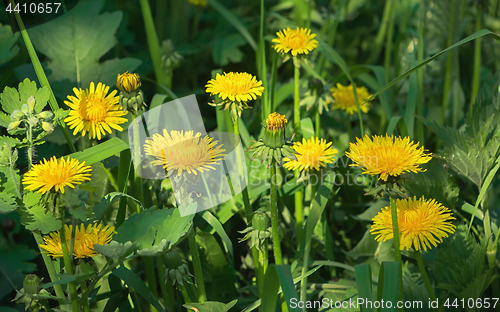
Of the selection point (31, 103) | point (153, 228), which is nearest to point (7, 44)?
point (31, 103)

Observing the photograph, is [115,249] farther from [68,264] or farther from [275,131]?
[275,131]

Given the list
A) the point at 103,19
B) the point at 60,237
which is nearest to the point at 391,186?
the point at 60,237

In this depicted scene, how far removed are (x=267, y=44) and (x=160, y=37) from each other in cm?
60

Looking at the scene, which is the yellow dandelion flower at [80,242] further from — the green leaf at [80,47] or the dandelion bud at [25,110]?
the green leaf at [80,47]

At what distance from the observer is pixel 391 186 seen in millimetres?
Result: 1001

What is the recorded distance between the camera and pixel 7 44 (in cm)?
143

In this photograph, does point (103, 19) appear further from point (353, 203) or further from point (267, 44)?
point (353, 203)

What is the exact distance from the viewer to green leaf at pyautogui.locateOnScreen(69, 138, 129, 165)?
3.72 ft

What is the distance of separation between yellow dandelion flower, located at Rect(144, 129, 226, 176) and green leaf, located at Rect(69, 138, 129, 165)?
11 centimetres

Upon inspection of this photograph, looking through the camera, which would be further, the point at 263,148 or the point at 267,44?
the point at 267,44

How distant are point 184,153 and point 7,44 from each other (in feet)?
2.66

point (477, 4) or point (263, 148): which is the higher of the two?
point (477, 4)

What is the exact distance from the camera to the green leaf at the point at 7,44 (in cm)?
141

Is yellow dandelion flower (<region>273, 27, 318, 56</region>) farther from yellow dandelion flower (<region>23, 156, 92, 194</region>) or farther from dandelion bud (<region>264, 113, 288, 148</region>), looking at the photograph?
yellow dandelion flower (<region>23, 156, 92, 194</region>)
